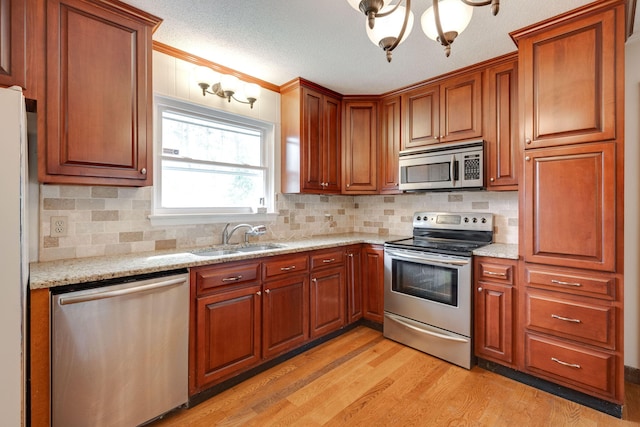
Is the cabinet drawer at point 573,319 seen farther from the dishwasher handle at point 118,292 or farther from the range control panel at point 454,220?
the dishwasher handle at point 118,292

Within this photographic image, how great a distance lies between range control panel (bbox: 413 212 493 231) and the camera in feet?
9.19

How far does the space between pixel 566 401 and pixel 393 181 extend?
214 centimetres

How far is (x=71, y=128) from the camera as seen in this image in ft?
5.48

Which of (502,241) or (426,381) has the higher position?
(502,241)

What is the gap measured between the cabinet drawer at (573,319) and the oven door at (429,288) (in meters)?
0.42

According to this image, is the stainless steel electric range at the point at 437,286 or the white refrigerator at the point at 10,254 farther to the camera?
the stainless steel electric range at the point at 437,286

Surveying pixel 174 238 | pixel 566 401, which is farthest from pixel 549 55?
pixel 174 238

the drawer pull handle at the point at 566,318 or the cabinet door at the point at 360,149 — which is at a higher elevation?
the cabinet door at the point at 360,149

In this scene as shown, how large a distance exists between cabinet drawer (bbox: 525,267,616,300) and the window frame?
219 cm

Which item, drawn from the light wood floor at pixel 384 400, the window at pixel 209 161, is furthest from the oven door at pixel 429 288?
the window at pixel 209 161

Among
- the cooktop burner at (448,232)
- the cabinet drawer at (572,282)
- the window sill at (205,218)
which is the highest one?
the window sill at (205,218)

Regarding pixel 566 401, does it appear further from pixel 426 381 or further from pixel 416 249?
pixel 416 249

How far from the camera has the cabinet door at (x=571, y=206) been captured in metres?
1.82

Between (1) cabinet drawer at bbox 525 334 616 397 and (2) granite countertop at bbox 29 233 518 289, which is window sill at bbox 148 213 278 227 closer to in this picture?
(2) granite countertop at bbox 29 233 518 289
